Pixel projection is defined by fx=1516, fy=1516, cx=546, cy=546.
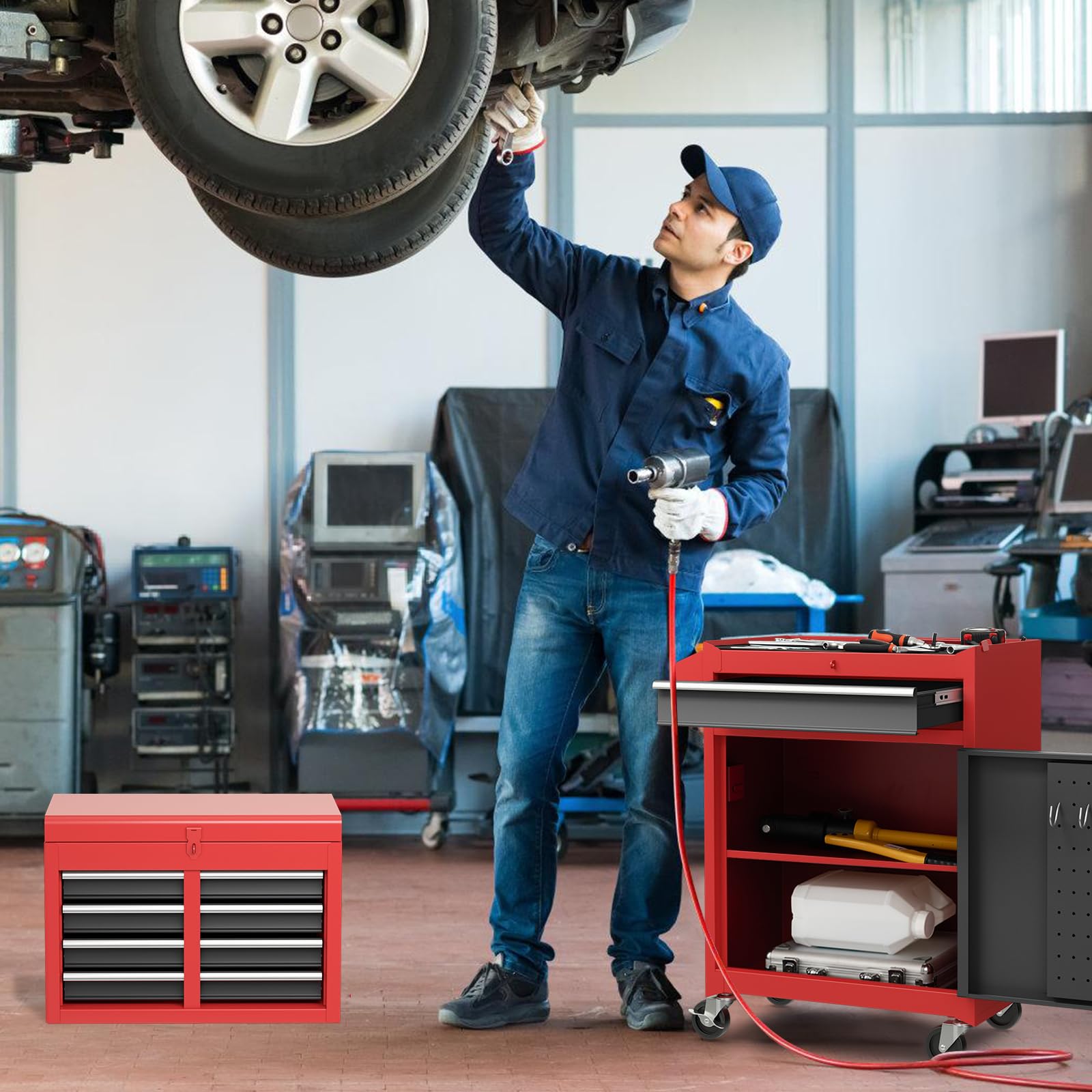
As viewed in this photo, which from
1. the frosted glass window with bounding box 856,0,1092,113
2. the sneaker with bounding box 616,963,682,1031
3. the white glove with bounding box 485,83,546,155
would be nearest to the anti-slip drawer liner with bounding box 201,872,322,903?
the sneaker with bounding box 616,963,682,1031

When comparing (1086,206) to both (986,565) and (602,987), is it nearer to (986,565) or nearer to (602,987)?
(986,565)

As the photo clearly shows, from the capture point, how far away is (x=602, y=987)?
3250mm

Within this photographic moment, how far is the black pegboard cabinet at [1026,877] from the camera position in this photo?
2.55 meters

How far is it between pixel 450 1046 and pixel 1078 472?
10.6 ft

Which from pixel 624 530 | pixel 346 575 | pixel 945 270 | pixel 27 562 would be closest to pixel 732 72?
pixel 945 270

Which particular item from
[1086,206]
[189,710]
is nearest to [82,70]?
[189,710]

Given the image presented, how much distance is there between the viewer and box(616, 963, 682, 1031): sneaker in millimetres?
2850

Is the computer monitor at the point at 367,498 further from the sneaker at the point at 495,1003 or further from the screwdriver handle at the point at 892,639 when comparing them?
the screwdriver handle at the point at 892,639

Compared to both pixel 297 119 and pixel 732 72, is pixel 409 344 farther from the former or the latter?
pixel 297 119

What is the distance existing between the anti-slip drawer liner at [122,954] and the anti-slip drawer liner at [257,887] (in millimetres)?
114

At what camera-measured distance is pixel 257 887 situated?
2840 millimetres

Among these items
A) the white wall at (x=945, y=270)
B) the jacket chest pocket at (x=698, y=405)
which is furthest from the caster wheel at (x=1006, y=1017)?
the white wall at (x=945, y=270)

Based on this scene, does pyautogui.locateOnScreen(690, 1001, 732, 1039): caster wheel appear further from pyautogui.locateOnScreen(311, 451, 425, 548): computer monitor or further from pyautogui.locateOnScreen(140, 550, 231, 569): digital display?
pyautogui.locateOnScreen(140, 550, 231, 569): digital display

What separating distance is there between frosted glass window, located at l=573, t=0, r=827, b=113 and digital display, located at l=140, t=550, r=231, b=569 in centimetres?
230
